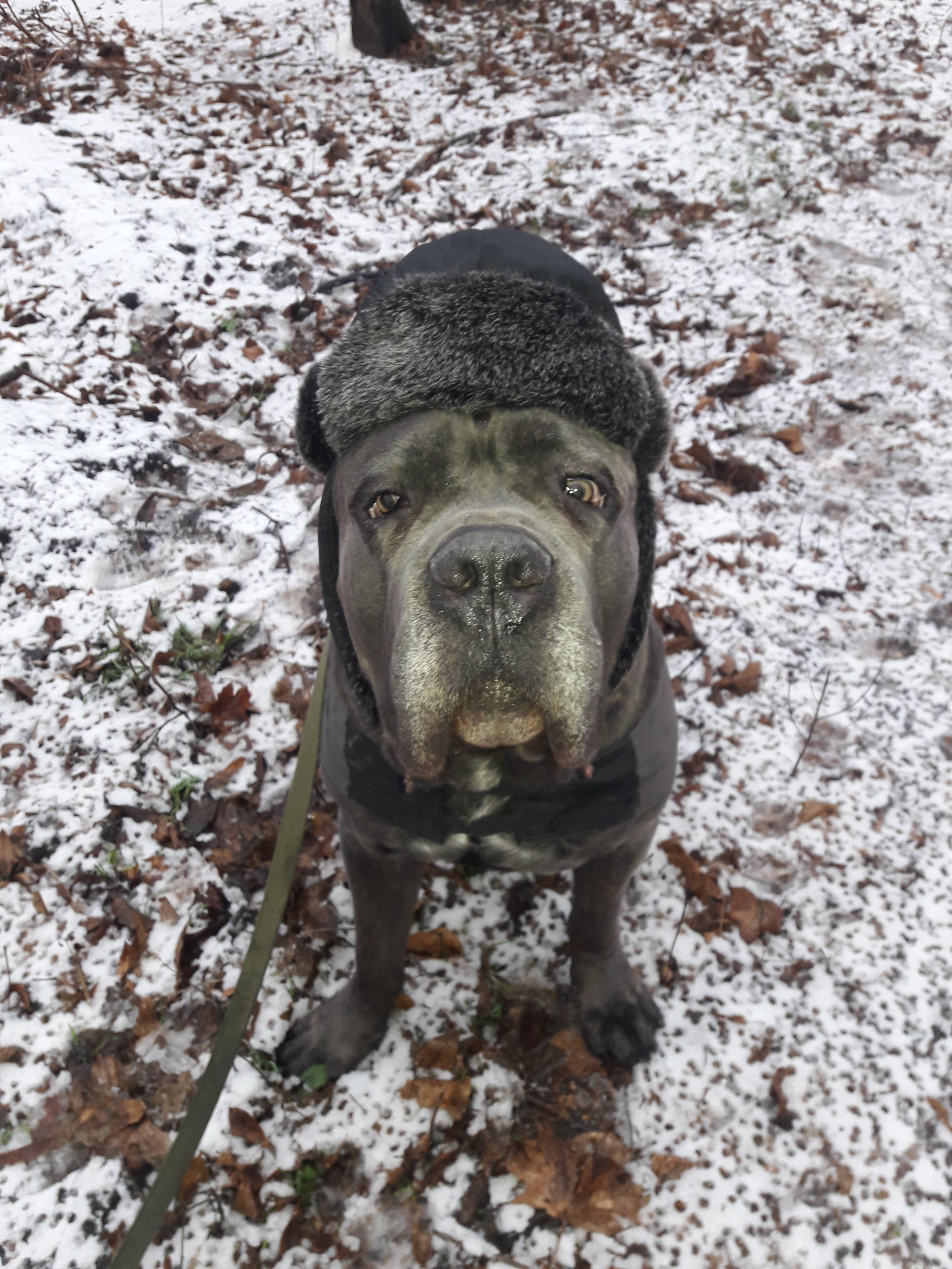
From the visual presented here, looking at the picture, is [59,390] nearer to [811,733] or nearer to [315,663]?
[315,663]

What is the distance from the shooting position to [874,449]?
14.5 feet

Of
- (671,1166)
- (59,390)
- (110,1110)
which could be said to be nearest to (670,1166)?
(671,1166)

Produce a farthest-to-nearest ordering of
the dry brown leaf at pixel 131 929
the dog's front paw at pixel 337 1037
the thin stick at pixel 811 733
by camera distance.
A: the thin stick at pixel 811 733, the dry brown leaf at pixel 131 929, the dog's front paw at pixel 337 1037

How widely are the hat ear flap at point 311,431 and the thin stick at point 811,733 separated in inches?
84.8

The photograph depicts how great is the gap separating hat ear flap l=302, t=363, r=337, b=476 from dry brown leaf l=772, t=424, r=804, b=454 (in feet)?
10.2

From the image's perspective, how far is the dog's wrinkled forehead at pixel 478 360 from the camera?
68.9 inches

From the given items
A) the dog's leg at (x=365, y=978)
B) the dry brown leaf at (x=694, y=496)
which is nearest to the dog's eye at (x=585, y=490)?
the dog's leg at (x=365, y=978)

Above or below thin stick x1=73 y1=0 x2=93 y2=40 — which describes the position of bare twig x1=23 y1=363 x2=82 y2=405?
below

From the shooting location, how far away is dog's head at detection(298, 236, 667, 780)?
1.50m

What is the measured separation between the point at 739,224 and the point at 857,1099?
5.63 meters

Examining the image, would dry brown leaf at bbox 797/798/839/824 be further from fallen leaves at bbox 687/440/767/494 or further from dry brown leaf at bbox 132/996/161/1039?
dry brown leaf at bbox 132/996/161/1039

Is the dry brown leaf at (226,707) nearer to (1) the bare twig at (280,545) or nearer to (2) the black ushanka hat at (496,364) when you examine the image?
(1) the bare twig at (280,545)

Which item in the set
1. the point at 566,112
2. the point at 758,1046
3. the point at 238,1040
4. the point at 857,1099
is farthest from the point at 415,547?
the point at 566,112

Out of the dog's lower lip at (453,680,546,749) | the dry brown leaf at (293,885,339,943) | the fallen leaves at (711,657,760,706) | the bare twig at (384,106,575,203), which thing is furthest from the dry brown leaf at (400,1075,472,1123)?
the bare twig at (384,106,575,203)
